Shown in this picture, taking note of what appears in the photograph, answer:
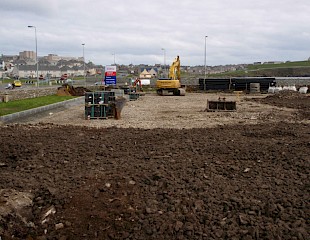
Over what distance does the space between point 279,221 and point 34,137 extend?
27.8 feet

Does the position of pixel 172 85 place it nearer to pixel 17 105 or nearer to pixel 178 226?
pixel 17 105

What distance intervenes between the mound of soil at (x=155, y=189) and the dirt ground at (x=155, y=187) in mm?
18

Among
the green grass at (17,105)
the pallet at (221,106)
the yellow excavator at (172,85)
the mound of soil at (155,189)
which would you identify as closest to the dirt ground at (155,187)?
the mound of soil at (155,189)

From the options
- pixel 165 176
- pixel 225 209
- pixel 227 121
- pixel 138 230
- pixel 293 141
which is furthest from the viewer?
pixel 227 121

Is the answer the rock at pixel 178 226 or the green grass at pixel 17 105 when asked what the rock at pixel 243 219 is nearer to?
the rock at pixel 178 226

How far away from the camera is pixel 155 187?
22.1ft

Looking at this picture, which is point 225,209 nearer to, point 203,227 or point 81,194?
point 203,227

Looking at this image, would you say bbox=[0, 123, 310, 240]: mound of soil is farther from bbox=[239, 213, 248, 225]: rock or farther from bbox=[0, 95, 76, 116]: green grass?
bbox=[0, 95, 76, 116]: green grass

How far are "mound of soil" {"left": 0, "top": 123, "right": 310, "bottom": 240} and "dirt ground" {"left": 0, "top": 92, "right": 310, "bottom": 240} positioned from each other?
2 centimetres

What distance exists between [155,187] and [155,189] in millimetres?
107

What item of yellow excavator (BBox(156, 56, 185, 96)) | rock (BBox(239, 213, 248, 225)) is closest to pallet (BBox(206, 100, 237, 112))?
yellow excavator (BBox(156, 56, 185, 96))

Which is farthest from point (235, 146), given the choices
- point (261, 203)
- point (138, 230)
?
point (138, 230)

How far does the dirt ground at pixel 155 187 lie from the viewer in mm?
5254

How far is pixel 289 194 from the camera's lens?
20.9 feet
